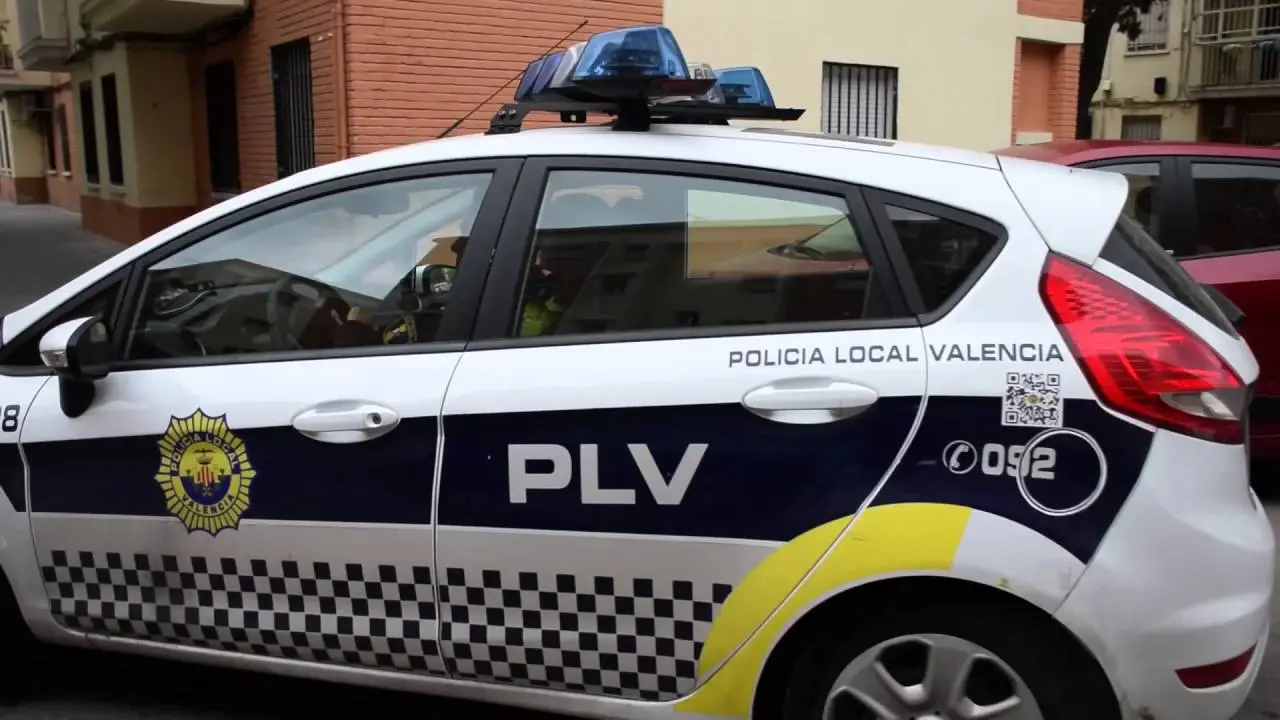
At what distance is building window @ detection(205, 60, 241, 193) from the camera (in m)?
12.1

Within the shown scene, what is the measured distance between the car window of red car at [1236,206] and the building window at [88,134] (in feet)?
53.6

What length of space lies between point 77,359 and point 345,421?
2.41ft

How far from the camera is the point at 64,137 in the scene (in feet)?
77.1

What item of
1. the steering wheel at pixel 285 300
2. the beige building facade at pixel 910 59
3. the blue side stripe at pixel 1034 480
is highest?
the beige building facade at pixel 910 59

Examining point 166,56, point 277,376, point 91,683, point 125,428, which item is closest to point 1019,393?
point 277,376

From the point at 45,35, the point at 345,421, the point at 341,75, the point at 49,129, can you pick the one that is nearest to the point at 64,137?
the point at 49,129

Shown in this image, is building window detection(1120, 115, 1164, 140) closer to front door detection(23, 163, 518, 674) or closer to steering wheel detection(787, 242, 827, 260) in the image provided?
steering wheel detection(787, 242, 827, 260)

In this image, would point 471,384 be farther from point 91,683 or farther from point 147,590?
point 91,683

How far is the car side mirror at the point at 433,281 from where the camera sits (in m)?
2.65

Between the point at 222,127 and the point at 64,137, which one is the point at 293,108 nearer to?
the point at 222,127

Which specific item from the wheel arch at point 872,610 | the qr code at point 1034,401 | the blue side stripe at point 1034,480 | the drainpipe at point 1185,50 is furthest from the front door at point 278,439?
the drainpipe at point 1185,50

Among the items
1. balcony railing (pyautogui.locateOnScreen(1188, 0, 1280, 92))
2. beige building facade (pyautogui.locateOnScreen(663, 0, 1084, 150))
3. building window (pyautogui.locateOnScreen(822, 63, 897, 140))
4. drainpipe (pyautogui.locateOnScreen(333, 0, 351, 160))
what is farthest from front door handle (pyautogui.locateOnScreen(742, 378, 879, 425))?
balcony railing (pyautogui.locateOnScreen(1188, 0, 1280, 92))

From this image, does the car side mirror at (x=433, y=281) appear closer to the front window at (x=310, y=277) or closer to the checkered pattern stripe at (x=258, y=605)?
the front window at (x=310, y=277)

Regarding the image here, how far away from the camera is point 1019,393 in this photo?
2.17 metres
